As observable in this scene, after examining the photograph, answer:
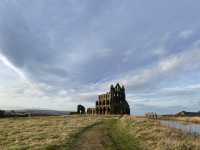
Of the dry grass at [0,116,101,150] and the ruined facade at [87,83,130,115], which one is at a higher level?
the ruined facade at [87,83,130,115]

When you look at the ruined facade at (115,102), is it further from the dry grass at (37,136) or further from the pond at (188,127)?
the dry grass at (37,136)

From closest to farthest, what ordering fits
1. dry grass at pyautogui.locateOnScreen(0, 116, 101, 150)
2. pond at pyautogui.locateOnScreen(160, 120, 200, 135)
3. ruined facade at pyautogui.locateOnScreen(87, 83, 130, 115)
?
dry grass at pyautogui.locateOnScreen(0, 116, 101, 150), pond at pyautogui.locateOnScreen(160, 120, 200, 135), ruined facade at pyautogui.locateOnScreen(87, 83, 130, 115)

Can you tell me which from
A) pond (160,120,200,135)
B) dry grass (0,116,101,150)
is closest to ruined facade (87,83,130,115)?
pond (160,120,200,135)

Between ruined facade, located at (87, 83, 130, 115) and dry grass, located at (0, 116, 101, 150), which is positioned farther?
ruined facade, located at (87, 83, 130, 115)

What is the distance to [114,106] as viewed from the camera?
9188 centimetres

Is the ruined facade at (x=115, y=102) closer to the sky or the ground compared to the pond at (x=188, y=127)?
closer to the sky

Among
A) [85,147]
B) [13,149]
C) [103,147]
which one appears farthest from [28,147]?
[103,147]

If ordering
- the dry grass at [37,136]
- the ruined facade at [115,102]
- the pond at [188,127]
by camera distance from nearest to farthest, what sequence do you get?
the dry grass at [37,136] < the pond at [188,127] < the ruined facade at [115,102]

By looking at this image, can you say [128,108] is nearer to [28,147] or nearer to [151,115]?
[151,115]

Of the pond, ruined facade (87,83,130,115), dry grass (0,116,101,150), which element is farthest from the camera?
ruined facade (87,83,130,115)

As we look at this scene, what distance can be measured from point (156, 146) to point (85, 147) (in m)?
5.62

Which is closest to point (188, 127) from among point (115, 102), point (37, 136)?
point (37, 136)

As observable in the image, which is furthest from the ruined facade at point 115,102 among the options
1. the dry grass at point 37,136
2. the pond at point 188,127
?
the dry grass at point 37,136

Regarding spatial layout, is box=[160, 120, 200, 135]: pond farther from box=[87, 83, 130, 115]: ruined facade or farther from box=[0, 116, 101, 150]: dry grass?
box=[87, 83, 130, 115]: ruined facade
